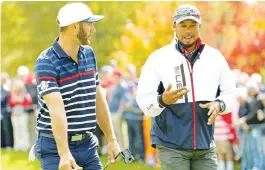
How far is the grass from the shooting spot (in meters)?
15.2

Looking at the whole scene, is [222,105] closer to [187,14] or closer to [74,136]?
[187,14]

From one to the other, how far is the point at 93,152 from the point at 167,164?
0.80 m

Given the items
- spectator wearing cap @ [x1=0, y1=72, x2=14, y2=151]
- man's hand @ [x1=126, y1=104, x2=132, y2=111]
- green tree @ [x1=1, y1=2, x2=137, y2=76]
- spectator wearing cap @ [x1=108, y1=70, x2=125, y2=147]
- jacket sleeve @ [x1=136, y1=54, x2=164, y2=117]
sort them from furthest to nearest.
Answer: green tree @ [x1=1, y1=2, x2=137, y2=76] → spectator wearing cap @ [x1=0, y1=72, x2=14, y2=151] → spectator wearing cap @ [x1=108, y1=70, x2=125, y2=147] → man's hand @ [x1=126, y1=104, x2=132, y2=111] → jacket sleeve @ [x1=136, y1=54, x2=164, y2=117]

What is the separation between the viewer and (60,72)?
21.0 ft

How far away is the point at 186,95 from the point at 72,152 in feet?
3.90

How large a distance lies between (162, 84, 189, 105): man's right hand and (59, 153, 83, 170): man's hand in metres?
1.01

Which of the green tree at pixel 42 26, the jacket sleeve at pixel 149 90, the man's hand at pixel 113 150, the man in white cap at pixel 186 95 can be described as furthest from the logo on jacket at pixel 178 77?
the green tree at pixel 42 26

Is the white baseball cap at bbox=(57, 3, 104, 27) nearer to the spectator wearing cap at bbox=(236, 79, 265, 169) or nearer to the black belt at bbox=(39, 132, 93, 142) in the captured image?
the black belt at bbox=(39, 132, 93, 142)

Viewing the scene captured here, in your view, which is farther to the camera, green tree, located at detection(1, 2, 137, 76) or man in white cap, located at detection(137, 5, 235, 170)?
green tree, located at detection(1, 2, 137, 76)

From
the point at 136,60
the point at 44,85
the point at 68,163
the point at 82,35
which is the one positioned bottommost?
the point at 68,163

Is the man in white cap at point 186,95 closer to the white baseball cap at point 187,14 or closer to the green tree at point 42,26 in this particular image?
the white baseball cap at point 187,14

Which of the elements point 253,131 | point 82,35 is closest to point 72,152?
point 82,35

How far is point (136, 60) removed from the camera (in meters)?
33.6

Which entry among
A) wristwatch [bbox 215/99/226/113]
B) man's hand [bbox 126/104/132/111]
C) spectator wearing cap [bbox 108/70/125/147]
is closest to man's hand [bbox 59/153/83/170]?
wristwatch [bbox 215/99/226/113]
